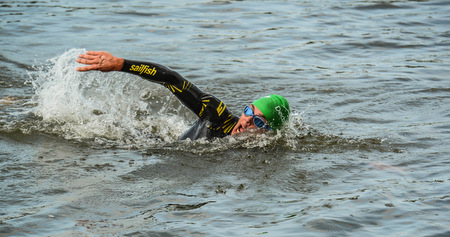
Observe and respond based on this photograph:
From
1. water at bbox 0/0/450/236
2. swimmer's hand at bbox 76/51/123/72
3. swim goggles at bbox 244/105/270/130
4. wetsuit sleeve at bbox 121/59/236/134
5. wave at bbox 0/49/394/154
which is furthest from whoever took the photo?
wave at bbox 0/49/394/154

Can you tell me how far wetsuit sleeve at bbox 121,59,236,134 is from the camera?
6520 mm

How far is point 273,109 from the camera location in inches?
270

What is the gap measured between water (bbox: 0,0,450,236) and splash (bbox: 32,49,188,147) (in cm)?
3

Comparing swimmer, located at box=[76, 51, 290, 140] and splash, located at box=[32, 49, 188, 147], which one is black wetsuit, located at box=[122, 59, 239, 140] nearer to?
swimmer, located at box=[76, 51, 290, 140]

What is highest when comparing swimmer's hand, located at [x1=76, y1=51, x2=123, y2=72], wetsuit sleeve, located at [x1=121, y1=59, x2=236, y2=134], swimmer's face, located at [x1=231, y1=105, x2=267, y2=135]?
swimmer's hand, located at [x1=76, y1=51, x2=123, y2=72]

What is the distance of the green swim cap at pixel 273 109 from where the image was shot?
6.84m

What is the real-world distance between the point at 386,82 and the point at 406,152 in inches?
159

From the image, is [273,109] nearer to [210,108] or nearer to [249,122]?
[249,122]

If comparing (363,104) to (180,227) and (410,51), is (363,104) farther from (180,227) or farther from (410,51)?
(180,227)

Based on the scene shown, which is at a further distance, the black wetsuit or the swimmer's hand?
the black wetsuit

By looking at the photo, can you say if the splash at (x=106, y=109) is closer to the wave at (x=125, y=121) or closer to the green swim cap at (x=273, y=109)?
the wave at (x=125, y=121)

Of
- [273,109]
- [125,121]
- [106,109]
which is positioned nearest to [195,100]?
[273,109]

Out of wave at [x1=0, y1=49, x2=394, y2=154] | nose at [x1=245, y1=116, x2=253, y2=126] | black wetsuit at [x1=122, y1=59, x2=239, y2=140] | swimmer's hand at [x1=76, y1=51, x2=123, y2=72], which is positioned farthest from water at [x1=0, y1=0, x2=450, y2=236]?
swimmer's hand at [x1=76, y1=51, x2=123, y2=72]

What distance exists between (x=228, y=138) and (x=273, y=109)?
645 millimetres
